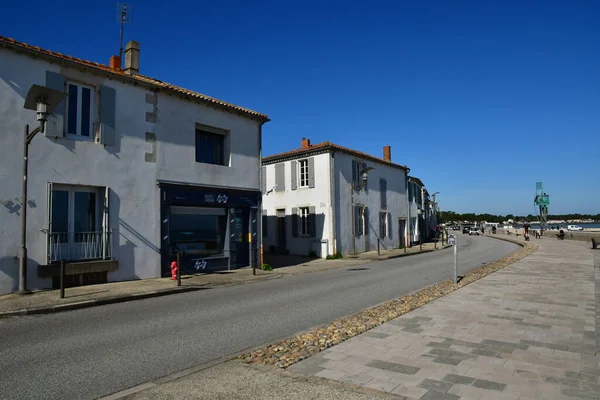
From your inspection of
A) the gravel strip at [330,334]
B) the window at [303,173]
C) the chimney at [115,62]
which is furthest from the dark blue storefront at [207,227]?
the window at [303,173]

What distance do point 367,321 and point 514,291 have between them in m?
4.97

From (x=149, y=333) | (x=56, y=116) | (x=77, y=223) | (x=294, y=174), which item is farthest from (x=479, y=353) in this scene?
(x=294, y=174)

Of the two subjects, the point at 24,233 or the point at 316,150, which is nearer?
the point at 24,233

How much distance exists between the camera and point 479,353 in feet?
17.1

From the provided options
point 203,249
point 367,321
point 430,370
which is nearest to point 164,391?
point 430,370

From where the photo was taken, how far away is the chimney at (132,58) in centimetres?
1486

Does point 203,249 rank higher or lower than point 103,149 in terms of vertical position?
lower

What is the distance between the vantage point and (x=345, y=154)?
24.8 meters

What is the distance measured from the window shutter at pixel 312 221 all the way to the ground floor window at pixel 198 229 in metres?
8.43

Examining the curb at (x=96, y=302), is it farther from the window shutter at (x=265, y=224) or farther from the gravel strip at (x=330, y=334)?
the window shutter at (x=265, y=224)

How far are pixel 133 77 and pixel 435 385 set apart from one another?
12.8 metres

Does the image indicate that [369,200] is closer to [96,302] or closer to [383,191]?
[383,191]

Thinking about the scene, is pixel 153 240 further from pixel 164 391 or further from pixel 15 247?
pixel 164 391

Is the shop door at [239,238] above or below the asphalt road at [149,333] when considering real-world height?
above
